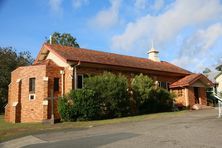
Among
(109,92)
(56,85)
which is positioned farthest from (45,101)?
(109,92)

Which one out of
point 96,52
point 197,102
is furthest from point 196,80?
point 96,52

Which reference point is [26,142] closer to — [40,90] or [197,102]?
[40,90]

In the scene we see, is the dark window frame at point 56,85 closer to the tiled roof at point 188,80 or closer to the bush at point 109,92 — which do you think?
the bush at point 109,92

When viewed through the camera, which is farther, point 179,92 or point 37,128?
point 179,92

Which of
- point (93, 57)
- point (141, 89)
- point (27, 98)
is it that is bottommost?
point (27, 98)

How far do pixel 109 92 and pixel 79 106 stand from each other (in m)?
2.66

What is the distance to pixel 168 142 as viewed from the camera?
9711mm

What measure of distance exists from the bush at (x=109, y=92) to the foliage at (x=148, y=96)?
2215 millimetres

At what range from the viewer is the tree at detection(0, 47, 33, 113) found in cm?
4046

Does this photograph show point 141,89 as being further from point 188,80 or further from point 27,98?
point 27,98

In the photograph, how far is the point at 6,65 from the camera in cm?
4325

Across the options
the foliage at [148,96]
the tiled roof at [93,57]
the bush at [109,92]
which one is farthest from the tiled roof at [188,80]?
the bush at [109,92]

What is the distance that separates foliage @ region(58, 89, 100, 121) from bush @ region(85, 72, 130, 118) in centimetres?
82

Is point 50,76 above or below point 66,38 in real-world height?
below
